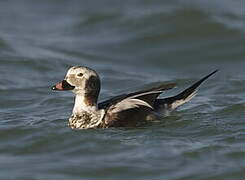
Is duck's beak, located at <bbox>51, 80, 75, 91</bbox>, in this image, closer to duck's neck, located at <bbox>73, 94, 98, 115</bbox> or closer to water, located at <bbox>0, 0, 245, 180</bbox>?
duck's neck, located at <bbox>73, 94, 98, 115</bbox>

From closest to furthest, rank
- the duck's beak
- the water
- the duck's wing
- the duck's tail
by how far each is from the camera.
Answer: the water → the duck's wing → the duck's beak → the duck's tail

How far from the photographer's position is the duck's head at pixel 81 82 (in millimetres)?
11680

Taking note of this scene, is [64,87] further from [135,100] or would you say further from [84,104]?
[135,100]

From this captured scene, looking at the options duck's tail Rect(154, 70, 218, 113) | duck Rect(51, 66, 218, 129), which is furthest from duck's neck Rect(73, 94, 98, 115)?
duck's tail Rect(154, 70, 218, 113)

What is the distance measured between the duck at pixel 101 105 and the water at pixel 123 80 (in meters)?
0.13

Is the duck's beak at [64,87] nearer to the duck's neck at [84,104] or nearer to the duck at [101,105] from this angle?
the duck at [101,105]

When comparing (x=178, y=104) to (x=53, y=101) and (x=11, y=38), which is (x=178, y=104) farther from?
(x=11, y=38)

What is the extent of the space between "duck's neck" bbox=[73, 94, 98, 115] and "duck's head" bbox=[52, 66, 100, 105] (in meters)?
0.05

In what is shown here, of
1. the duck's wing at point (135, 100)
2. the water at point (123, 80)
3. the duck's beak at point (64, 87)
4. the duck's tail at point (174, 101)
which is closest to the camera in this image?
the water at point (123, 80)

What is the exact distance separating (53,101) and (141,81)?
2.07 metres

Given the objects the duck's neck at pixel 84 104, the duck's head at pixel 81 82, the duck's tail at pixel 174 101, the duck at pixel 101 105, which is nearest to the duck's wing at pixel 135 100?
the duck at pixel 101 105

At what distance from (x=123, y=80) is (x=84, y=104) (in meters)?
3.92

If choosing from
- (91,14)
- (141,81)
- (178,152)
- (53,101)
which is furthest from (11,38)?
(178,152)

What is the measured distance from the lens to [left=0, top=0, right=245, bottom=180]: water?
34.7 ft
